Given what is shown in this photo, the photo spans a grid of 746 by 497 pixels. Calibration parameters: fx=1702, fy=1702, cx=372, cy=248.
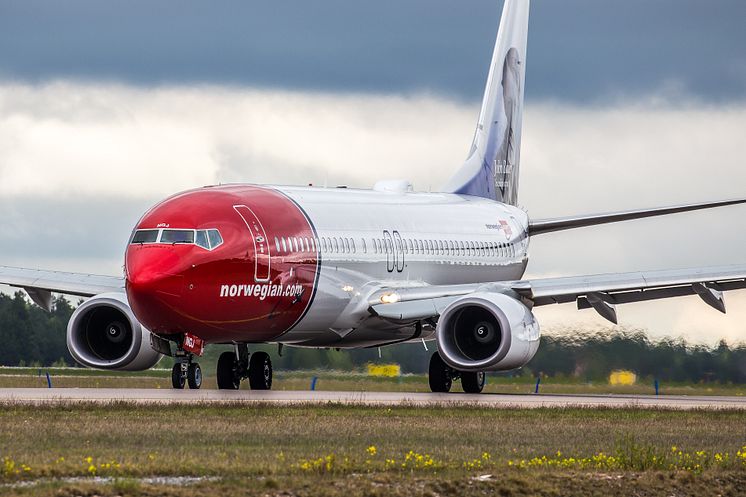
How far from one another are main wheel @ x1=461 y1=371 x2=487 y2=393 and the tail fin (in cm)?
1158

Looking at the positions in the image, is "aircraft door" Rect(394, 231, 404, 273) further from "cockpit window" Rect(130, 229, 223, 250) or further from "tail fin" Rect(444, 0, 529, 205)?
"tail fin" Rect(444, 0, 529, 205)

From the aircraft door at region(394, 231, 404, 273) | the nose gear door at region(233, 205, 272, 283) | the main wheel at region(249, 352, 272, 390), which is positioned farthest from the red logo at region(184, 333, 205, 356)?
the aircraft door at region(394, 231, 404, 273)

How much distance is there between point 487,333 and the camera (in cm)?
3700

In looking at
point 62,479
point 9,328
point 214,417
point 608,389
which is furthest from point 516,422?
point 9,328

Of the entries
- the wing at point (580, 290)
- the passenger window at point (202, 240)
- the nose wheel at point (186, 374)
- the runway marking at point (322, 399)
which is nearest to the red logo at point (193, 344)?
the runway marking at point (322, 399)

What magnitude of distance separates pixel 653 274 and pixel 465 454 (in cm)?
1786

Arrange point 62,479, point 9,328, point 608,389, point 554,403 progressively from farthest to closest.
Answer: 1. point 9,328
2. point 608,389
3. point 554,403
4. point 62,479

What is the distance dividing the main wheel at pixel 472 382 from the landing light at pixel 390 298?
2503mm

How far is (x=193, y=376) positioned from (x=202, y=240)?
3559 mm

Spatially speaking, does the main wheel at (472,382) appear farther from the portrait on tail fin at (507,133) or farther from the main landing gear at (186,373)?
the portrait on tail fin at (507,133)

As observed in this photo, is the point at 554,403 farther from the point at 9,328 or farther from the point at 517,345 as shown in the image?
the point at 9,328

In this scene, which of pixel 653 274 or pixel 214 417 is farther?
pixel 653 274

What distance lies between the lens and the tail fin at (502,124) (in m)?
52.2

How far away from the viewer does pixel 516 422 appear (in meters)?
28.2
